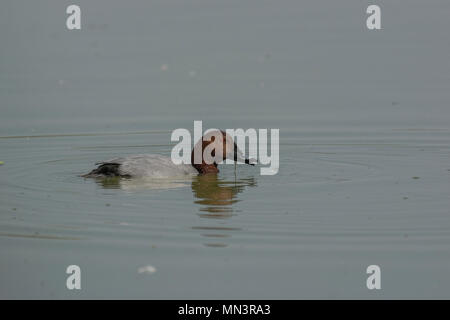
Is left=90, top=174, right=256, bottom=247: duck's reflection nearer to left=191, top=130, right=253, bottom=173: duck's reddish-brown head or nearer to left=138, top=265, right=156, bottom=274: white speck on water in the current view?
left=191, top=130, right=253, bottom=173: duck's reddish-brown head

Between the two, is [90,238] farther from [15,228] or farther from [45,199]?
[45,199]

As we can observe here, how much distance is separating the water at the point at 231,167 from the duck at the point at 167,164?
18 cm

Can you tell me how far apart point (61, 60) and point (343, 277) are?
1198 centimetres

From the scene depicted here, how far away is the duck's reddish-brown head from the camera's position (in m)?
12.8

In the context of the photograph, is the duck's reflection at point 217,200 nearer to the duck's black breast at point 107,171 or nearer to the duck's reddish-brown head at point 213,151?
the duck's reddish-brown head at point 213,151

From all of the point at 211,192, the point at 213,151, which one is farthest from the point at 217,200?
the point at 213,151

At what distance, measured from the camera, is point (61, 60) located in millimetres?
18844

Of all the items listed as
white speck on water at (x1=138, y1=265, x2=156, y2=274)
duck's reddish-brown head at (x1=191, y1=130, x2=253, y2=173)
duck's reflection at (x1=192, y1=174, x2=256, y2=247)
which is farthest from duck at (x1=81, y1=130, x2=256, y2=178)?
white speck on water at (x1=138, y1=265, x2=156, y2=274)

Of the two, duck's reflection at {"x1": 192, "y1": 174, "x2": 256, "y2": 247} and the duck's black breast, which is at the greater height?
the duck's black breast

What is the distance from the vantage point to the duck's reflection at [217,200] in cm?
951

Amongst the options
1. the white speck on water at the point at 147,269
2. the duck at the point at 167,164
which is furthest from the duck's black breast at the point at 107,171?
the white speck on water at the point at 147,269

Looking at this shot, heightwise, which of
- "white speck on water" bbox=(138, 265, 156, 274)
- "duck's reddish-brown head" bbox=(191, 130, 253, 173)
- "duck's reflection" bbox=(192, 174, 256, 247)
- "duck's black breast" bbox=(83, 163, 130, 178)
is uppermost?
Result: "duck's reddish-brown head" bbox=(191, 130, 253, 173)

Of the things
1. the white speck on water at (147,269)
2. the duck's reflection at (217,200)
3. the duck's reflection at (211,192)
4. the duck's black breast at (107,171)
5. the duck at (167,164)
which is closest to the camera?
the white speck on water at (147,269)
